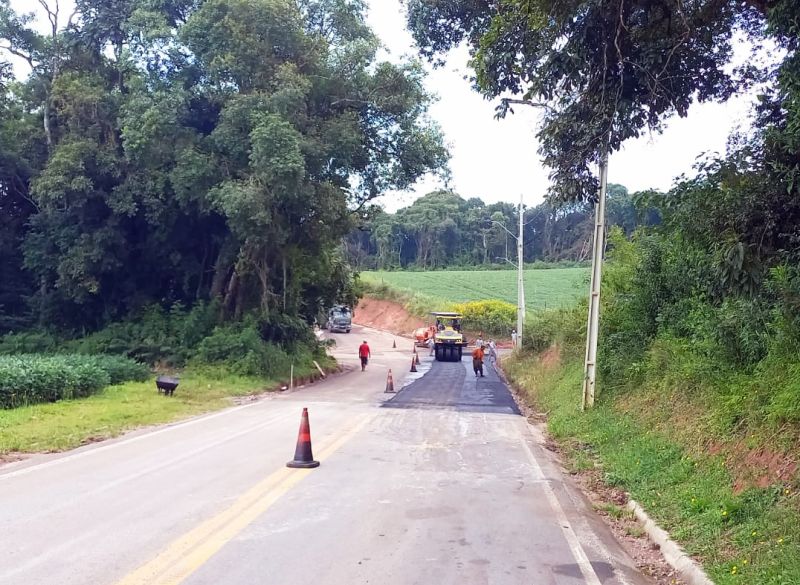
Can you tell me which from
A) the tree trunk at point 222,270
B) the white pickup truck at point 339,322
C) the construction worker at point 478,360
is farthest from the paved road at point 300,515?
the white pickup truck at point 339,322

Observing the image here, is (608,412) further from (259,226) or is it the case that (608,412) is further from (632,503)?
(259,226)

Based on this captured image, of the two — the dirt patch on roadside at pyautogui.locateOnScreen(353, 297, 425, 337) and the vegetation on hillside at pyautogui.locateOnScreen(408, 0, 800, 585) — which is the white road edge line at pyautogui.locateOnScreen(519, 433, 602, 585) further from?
the dirt patch on roadside at pyautogui.locateOnScreen(353, 297, 425, 337)

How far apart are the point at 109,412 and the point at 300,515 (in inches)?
392

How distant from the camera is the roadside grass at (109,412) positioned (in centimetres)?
1230

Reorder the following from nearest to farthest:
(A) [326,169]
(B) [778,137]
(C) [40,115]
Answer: (B) [778,137] < (A) [326,169] < (C) [40,115]

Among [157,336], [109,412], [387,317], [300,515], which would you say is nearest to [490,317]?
[387,317]

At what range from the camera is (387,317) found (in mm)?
79938

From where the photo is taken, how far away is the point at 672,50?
9.16 m

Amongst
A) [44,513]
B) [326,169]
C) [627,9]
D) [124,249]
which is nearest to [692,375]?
[627,9]

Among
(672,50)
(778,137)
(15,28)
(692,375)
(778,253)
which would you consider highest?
(15,28)

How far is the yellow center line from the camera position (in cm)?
548

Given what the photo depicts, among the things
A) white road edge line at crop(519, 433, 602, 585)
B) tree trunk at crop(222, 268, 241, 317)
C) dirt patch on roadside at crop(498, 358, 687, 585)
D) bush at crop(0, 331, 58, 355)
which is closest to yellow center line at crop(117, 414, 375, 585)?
white road edge line at crop(519, 433, 602, 585)

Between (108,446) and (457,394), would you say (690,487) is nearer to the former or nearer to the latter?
(108,446)

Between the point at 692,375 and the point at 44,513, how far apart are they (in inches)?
366
